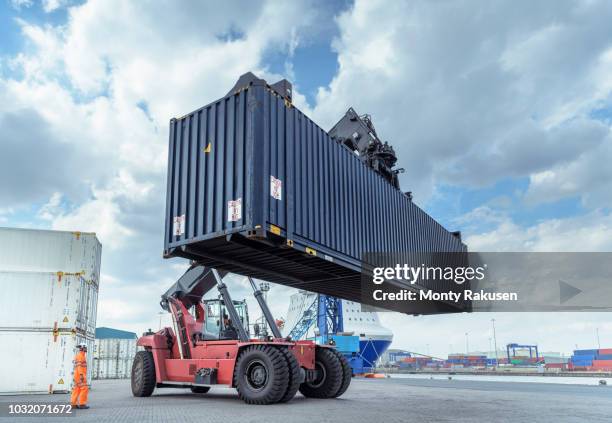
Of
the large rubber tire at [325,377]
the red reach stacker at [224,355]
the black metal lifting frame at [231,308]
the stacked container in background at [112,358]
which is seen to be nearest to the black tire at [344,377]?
the red reach stacker at [224,355]

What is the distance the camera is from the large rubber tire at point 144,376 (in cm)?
1180

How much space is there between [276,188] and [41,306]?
7919 mm

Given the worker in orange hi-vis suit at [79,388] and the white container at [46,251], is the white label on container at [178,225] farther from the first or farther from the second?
the white container at [46,251]

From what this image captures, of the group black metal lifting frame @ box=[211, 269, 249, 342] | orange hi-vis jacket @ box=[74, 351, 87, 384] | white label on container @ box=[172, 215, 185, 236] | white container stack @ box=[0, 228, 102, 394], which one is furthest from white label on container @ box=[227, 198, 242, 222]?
white container stack @ box=[0, 228, 102, 394]

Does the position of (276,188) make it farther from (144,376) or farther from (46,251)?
(46,251)

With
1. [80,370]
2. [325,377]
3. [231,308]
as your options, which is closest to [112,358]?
[231,308]

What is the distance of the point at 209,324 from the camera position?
11.8 m

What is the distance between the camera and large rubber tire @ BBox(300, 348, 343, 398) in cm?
1124

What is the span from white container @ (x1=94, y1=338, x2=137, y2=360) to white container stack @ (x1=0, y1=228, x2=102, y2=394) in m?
20.7

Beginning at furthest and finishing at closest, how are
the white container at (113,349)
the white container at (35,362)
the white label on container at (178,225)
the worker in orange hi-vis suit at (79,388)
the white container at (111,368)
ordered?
the white container at (113,349) → the white container at (111,368) → the white container at (35,362) → the white label on container at (178,225) → the worker in orange hi-vis suit at (79,388)

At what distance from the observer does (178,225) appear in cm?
1126

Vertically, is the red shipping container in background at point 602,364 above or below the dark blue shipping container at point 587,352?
below

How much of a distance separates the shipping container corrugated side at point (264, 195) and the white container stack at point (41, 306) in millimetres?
4312

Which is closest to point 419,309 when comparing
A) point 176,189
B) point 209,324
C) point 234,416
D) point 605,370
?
point 209,324
